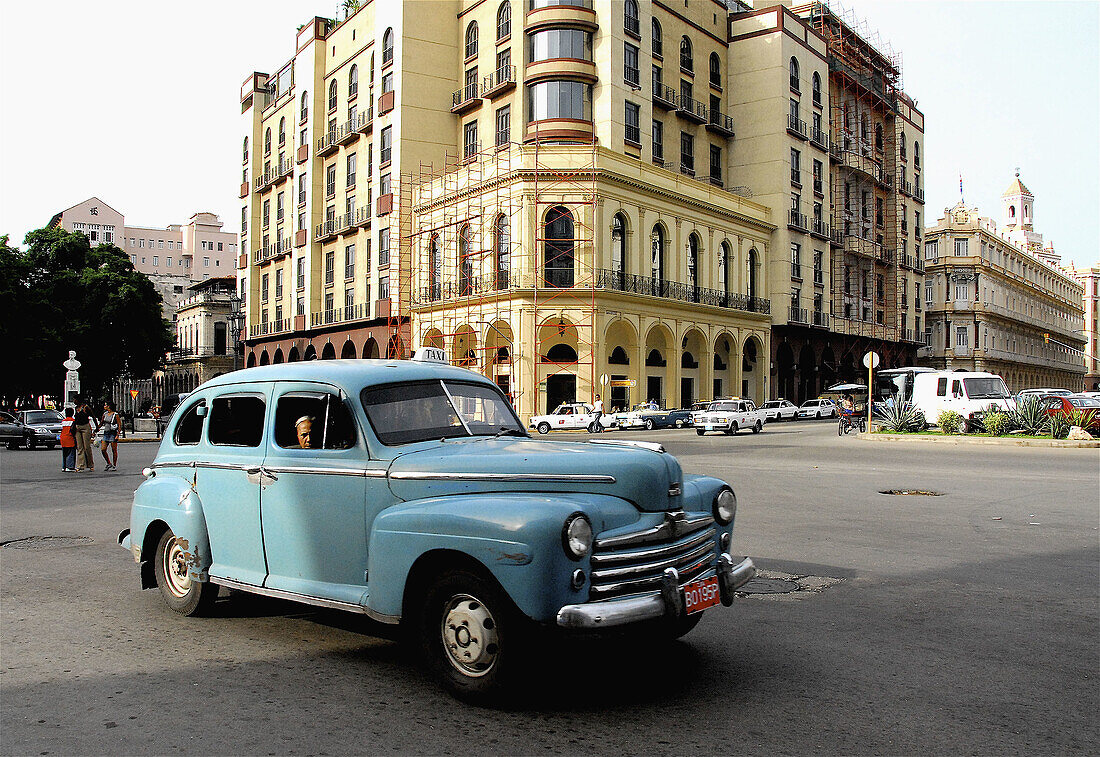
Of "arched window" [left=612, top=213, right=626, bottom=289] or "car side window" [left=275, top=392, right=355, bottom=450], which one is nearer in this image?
"car side window" [left=275, top=392, right=355, bottom=450]

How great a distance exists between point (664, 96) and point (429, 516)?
1975 inches

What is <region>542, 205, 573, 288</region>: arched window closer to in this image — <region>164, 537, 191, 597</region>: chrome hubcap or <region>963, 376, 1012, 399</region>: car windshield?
<region>963, 376, 1012, 399</region>: car windshield

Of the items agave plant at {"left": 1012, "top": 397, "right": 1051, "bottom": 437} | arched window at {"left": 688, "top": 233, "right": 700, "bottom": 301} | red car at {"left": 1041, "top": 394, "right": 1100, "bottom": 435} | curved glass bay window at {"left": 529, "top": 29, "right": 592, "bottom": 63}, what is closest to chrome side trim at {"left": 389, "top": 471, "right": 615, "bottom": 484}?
agave plant at {"left": 1012, "top": 397, "right": 1051, "bottom": 437}

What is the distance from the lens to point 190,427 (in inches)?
256

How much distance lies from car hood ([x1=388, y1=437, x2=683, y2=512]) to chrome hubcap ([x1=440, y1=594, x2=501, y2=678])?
611 millimetres

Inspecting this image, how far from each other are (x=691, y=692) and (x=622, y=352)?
43.1 meters

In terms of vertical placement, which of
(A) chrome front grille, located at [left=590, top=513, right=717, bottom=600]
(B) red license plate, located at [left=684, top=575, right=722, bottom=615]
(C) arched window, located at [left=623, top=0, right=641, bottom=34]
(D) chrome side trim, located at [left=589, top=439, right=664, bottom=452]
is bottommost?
(B) red license plate, located at [left=684, top=575, right=722, bottom=615]

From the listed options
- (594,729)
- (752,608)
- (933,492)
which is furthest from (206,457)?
(933,492)

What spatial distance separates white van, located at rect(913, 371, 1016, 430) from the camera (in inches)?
1219

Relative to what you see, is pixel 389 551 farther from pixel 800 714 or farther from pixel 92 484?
pixel 92 484

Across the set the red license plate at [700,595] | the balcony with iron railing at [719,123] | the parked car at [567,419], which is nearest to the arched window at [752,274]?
the balcony with iron railing at [719,123]

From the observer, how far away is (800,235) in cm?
5819

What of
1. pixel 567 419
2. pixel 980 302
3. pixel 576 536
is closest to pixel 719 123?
pixel 567 419

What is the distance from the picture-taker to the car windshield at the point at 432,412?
528 cm
